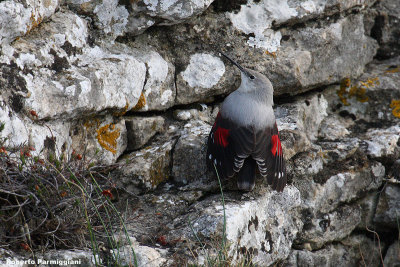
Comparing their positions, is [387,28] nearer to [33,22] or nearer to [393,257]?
[393,257]

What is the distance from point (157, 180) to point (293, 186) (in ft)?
3.56

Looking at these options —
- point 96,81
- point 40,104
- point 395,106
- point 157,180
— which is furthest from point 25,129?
→ point 395,106

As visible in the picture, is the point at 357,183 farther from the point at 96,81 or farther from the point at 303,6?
the point at 96,81

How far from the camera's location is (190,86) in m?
4.12

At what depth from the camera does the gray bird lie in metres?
3.56

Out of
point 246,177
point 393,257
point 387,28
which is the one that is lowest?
point 393,257

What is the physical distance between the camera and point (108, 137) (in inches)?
144

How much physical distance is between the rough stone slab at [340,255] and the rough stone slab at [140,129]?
56.4 inches

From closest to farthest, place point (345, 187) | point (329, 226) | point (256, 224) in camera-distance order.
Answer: point (256, 224), point (329, 226), point (345, 187)

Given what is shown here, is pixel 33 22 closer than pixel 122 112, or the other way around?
pixel 33 22

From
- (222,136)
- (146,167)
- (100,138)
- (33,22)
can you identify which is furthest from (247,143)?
(33,22)

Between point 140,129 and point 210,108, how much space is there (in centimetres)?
76

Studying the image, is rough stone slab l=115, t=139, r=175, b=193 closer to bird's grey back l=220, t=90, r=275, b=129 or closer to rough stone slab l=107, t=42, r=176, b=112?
rough stone slab l=107, t=42, r=176, b=112

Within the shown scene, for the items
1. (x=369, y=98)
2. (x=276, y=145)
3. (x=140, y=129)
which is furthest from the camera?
(x=369, y=98)
